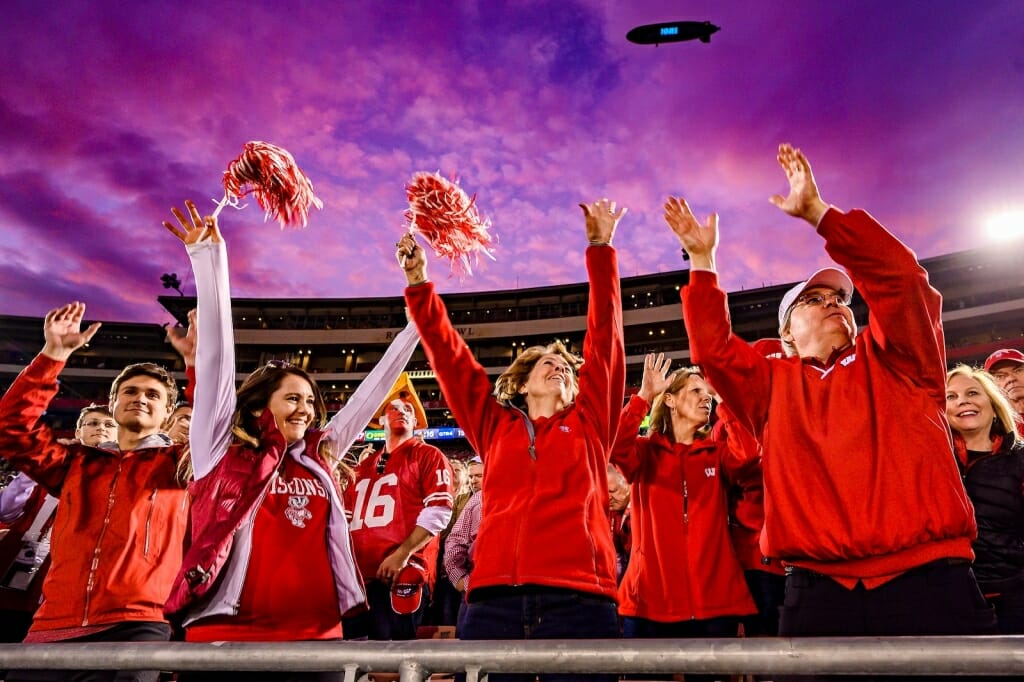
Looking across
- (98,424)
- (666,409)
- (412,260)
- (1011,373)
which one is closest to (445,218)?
(412,260)

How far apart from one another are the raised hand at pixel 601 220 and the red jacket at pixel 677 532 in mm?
1267

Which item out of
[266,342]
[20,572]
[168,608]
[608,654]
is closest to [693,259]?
[608,654]

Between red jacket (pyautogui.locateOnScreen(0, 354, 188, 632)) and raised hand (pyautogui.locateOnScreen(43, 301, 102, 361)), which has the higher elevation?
raised hand (pyautogui.locateOnScreen(43, 301, 102, 361))

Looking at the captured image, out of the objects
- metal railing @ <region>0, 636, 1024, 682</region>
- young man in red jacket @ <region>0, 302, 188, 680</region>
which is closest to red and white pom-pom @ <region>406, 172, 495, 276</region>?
young man in red jacket @ <region>0, 302, 188, 680</region>

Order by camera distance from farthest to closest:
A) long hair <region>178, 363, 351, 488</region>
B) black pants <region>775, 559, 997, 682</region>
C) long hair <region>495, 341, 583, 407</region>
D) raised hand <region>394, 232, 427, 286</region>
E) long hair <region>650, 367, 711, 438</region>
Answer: long hair <region>650, 367, 711, 438</region>, long hair <region>495, 341, 583, 407</region>, raised hand <region>394, 232, 427, 286</region>, long hair <region>178, 363, 351, 488</region>, black pants <region>775, 559, 997, 682</region>

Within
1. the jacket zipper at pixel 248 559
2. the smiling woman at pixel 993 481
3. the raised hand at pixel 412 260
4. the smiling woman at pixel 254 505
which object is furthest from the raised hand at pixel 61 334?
the smiling woman at pixel 993 481

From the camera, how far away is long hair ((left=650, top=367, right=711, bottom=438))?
4520 mm

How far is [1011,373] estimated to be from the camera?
494 cm

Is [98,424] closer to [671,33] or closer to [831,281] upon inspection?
[831,281]

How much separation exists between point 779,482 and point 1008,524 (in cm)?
198

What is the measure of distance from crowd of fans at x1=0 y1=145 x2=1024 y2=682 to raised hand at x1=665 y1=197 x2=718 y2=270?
0.01 metres

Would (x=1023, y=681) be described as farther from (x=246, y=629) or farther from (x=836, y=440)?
(x=246, y=629)

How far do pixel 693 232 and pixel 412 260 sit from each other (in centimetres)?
144

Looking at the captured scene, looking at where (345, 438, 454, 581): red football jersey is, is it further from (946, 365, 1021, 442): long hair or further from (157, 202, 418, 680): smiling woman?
(946, 365, 1021, 442): long hair
